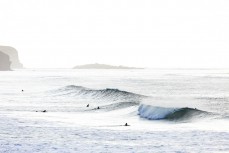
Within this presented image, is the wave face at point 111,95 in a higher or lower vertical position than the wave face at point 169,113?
lower

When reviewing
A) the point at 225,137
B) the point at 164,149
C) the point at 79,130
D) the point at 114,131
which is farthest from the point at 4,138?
the point at 225,137

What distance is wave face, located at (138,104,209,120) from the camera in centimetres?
4109

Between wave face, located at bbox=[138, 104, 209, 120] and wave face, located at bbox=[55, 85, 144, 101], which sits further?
wave face, located at bbox=[55, 85, 144, 101]

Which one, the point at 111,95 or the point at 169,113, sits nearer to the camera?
the point at 169,113

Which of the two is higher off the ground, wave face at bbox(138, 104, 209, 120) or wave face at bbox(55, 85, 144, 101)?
wave face at bbox(138, 104, 209, 120)

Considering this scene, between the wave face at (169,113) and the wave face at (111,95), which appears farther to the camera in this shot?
the wave face at (111,95)

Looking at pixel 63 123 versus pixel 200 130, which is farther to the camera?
pixel 63 123

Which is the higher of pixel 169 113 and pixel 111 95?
pixel 169 113

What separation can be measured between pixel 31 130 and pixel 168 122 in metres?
13.9

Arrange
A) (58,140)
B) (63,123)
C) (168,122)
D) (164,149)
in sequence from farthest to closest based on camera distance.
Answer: (168,122) → (63,123) → (58,140) → (164,149)

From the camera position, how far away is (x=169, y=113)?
41.7 m

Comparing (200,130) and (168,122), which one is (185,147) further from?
(168,122)

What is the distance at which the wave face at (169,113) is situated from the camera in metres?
41.1

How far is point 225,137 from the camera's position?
2648 cm
